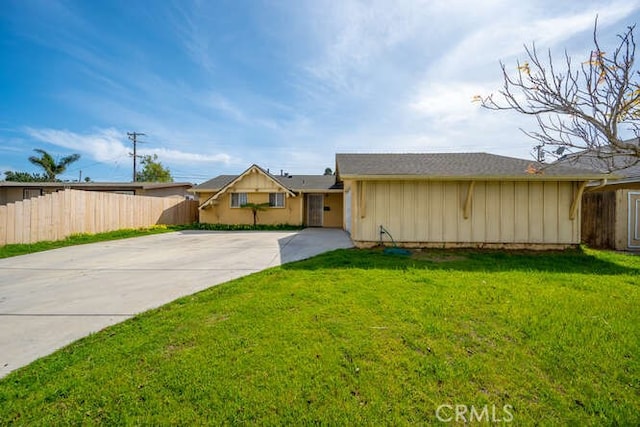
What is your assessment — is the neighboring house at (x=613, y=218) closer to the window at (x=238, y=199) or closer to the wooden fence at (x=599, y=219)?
the wooden fence at (x=599, y=219)

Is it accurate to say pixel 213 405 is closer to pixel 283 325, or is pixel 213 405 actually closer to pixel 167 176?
pixel 283 325

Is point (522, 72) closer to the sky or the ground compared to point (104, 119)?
closer to the ground

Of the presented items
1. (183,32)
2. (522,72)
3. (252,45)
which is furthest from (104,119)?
(522,72)

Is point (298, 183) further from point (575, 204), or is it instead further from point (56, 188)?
point (56, 188)

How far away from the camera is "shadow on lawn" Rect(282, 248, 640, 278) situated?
5562 millimetres

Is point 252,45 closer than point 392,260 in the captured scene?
No

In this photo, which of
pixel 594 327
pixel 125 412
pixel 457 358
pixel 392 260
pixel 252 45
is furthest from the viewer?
pixel 252 45

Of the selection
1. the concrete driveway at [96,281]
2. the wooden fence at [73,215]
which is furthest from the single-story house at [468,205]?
the wooden fence at [73,215]

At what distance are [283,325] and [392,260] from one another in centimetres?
397

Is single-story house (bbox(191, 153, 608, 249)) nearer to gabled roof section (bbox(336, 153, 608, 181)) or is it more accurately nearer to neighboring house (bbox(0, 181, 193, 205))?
gabled roof section (bbox(336, 153, 608, 181))

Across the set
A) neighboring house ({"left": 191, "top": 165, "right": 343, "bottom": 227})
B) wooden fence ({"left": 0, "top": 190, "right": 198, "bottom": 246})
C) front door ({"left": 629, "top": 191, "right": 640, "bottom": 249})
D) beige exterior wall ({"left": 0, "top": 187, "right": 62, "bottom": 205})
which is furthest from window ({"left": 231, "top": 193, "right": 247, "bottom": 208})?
front door ({"left": 629, "top": 191, "right": 640, "bottom": 249})

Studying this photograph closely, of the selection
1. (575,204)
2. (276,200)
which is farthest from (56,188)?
(575,204)

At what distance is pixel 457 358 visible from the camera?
2365 mm

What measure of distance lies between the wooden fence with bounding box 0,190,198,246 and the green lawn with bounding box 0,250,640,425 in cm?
899
